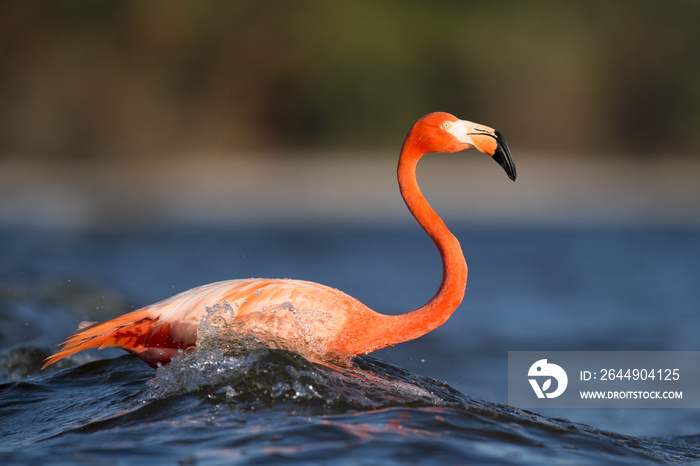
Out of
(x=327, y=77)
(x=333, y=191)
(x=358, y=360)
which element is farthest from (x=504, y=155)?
(x=327, y=77)

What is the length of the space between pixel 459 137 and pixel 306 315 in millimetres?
1311

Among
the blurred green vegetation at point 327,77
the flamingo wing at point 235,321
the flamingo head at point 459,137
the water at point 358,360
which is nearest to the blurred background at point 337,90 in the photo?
the blurred green vegetation at point 327,77

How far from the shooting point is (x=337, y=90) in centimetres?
2247

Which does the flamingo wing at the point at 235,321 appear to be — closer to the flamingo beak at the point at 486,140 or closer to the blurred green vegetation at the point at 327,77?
the flamingo beak at the point at 486,140

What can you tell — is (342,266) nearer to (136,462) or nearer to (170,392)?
(170,392)

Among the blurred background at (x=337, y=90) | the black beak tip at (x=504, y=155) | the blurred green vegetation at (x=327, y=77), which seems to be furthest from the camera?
the blurred green vegetation at (x=327, y=77)

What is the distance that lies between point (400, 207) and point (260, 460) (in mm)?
14808

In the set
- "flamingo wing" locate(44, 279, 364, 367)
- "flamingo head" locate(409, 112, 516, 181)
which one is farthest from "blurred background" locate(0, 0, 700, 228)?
"flamingo wing" locate(44, 279, 364, 367)

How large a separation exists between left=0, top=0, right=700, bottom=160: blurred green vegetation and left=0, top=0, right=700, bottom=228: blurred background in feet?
0.14

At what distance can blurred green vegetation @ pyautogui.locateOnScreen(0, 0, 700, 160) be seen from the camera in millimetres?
21391

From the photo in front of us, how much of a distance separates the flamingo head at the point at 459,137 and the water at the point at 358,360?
1.35 metres

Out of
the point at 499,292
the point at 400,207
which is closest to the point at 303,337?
the point at 499,292

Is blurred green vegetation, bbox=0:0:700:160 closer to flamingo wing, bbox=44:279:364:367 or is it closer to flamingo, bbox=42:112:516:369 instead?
flamingo, bbox=42:112:516:369

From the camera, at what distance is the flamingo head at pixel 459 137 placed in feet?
15.2
